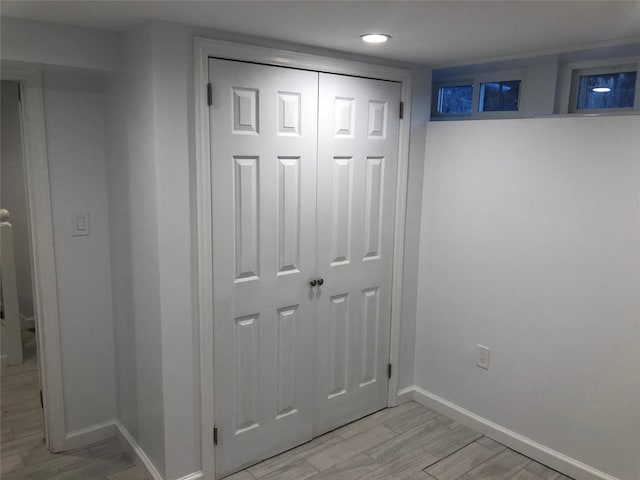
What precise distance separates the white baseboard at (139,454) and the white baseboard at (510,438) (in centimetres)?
143

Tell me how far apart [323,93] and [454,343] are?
64.9 inches

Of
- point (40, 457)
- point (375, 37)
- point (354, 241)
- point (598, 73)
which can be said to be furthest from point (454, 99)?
point (40, 457)

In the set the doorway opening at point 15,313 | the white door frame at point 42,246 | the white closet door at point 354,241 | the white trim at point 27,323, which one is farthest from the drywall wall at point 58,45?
the white trim at point 27,323

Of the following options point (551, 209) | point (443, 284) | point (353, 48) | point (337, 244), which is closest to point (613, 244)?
point (551, 209)

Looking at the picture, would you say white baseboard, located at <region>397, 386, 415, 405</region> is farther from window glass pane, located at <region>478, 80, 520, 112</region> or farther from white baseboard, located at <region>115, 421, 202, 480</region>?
window glass pane, located at <region>478, 80, 520, 112</region>

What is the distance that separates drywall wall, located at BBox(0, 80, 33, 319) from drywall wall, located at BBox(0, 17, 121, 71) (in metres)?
2.18

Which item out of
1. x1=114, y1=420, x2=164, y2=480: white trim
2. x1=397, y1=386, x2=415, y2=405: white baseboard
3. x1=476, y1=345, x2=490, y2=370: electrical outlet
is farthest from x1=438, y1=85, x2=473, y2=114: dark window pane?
x1=114, y1=420, x2=164, y2=480: white trim

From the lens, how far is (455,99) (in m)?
3.58

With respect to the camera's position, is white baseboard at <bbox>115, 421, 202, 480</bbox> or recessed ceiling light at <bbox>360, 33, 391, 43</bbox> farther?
white baseboard at <bbox>115, 421, 202, 480</bbox>

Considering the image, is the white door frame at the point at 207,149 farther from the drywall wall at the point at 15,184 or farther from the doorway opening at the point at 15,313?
the drywall wall at the point at 15,184

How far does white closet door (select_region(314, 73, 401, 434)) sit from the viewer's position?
8.92 feet

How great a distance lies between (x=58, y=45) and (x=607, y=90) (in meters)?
2.72

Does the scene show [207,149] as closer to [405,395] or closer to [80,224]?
[80,224]

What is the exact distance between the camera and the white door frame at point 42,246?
2.43 meters
